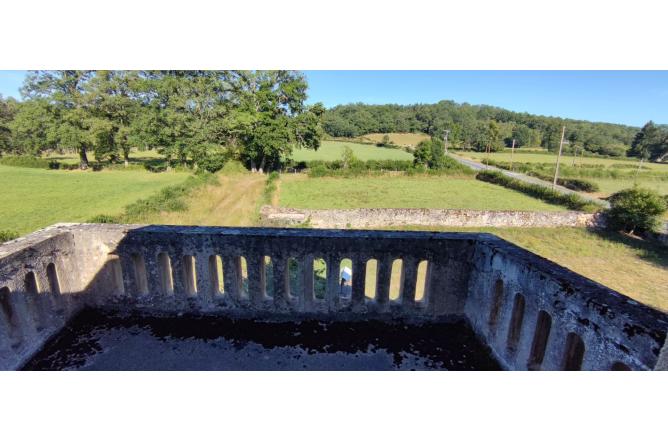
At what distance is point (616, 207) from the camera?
24.4 meters

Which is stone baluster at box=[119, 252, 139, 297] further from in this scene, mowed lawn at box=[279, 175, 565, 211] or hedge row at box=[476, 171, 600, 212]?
hedge row at box=[476, 171, 600, 212]

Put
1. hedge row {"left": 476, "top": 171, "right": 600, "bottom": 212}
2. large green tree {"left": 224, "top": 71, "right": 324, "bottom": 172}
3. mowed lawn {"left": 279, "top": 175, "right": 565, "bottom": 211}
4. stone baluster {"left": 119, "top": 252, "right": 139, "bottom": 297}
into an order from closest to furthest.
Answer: stone baluster {"left": 119, "top": 252, "right": 139, "bottom": 297}, hedge row {"left": 476, "top": 171, "right": 600, "bottom": 212}, mowed lawn {"left": 279, "top": 175, "right": 565, "bottom": 211}, large green tree {"left": 224, "top": 71, "right": 324, "bottom": 172}

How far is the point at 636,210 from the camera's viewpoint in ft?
76.0

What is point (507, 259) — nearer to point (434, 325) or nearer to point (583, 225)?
point (434, 325)

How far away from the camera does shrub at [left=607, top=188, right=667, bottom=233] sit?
74.6ft

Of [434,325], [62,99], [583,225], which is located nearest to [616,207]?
[583,225]

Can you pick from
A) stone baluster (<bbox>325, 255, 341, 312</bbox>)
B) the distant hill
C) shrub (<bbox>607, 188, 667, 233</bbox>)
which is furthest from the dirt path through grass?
the distant hill

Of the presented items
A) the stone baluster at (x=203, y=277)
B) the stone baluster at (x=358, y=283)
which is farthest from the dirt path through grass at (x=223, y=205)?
the stone baluster at (x=358, y=283)

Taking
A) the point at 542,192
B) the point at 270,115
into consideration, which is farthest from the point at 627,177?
the point at 270,115

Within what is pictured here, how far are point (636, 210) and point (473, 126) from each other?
222 feet

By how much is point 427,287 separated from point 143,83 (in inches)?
1825

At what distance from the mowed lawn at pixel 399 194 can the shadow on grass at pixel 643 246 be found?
569cm

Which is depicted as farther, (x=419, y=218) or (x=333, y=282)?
(x=419, y=218)

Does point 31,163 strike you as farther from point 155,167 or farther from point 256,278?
point 256,278
